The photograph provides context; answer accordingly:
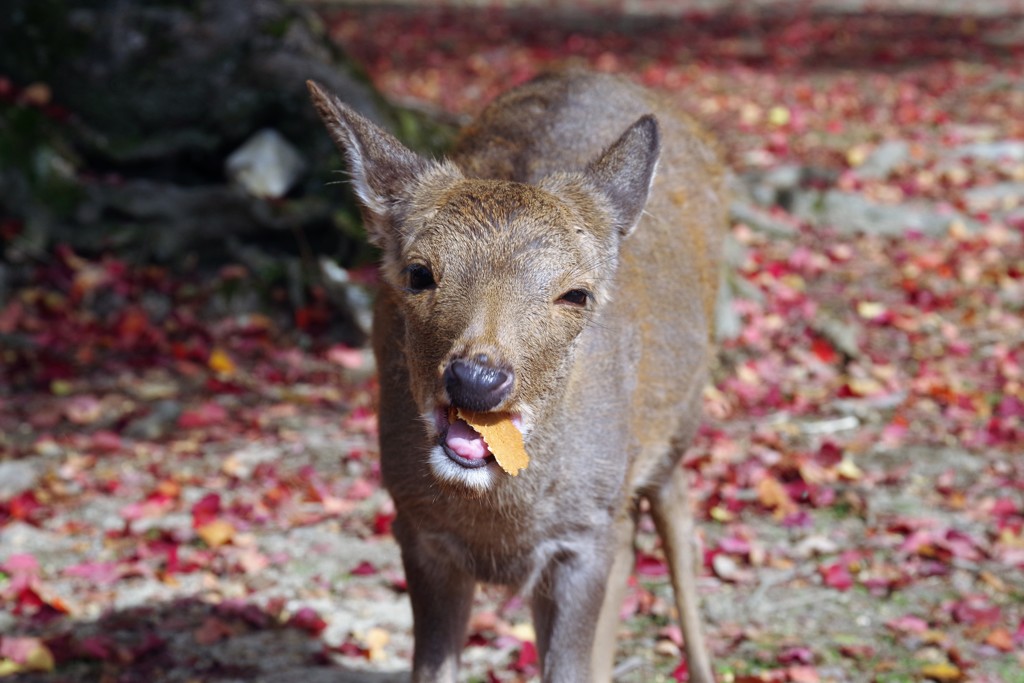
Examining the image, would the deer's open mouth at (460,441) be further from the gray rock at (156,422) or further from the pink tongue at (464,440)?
the gray rock at (156,422)

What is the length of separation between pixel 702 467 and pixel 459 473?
12.5ft

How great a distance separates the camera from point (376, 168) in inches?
157

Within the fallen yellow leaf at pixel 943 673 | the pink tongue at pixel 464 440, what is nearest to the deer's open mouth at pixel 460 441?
the pink tongue at pixel 464 440

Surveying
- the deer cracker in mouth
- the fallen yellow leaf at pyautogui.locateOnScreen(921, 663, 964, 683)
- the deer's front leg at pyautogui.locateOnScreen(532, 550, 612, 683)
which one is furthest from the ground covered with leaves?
the deer's front leg at pyautogui.locateOnScreen(532, 550, 612, 683)

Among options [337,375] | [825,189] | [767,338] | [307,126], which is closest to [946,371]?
[767,338]

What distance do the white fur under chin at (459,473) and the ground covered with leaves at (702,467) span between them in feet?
6.23

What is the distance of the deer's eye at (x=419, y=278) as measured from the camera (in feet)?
12.0

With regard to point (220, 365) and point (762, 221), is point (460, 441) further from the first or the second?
point (762, 221)

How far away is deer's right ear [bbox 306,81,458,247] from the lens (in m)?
3.93

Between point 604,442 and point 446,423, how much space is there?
32.3 inches

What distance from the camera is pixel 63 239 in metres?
9.11

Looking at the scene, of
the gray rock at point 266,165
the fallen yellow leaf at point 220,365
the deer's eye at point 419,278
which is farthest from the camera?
the gray rock at point 266,165

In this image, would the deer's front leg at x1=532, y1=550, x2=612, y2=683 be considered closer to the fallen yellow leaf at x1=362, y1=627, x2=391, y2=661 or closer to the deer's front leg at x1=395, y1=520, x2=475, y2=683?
the deer's front leg at x1=395, y1=520, x2=475, y2=683

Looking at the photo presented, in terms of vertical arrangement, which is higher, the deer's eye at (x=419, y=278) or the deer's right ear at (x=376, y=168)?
the deer's right ear at (x=376, y=168)
